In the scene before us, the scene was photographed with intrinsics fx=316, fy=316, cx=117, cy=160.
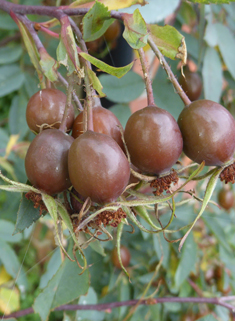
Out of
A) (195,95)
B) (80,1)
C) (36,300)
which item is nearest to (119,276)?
(36,300)

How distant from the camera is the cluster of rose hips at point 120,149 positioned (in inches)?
16.7

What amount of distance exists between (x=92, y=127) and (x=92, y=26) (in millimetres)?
201

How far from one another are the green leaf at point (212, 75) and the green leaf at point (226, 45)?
0.03 meters

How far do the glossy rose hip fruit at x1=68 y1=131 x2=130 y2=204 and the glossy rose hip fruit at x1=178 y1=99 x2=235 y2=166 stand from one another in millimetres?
122

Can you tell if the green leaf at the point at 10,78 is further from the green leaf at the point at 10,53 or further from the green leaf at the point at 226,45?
the green leaf at the point at 226,45

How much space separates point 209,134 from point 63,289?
532 millimetres

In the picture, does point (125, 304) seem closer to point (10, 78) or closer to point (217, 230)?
point (217, 230)

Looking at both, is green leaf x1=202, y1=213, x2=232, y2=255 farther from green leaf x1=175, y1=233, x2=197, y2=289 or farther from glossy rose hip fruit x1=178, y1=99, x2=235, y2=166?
glossy rose hip fruit x1=178, y1=99, x2=235, y2=166

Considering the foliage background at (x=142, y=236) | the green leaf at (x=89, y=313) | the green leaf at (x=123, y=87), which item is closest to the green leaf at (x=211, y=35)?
the foliage background at (x=142, y=236)

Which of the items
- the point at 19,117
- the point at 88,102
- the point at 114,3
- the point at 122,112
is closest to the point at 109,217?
the point at 88,102

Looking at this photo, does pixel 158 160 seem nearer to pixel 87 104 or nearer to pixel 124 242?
pixel 87 104

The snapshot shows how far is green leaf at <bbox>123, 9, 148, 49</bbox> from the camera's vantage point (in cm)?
48

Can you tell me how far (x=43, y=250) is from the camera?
6.78 feet

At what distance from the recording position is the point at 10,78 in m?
1.19
